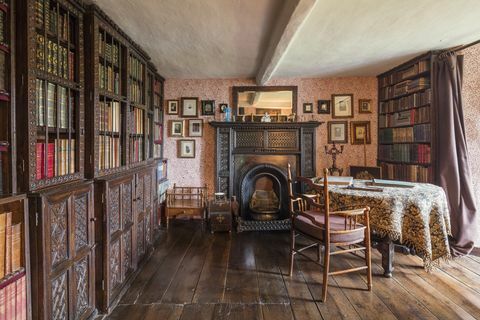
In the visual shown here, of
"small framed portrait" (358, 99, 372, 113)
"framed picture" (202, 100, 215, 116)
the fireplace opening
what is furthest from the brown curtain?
"framed picture" (202, 100, 215, 116)

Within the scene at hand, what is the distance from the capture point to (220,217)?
3584 millimetres

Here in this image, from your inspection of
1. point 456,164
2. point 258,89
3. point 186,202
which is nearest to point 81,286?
point 186,202

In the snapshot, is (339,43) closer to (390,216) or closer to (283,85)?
(283,85)

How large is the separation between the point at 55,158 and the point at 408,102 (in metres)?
3.91

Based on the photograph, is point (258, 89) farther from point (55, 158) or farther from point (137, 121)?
point (55, 158)

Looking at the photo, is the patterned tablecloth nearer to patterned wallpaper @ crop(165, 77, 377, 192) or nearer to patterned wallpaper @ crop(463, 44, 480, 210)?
patterned wallpaper @ crop(463, 44, 480, 210)

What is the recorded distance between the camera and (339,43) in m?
2.73

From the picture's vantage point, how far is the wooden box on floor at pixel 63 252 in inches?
52.3

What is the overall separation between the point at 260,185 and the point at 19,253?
3.18m

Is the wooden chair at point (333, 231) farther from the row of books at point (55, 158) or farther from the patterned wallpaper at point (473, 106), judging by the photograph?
the patterned wallpaper at point (473, 106)

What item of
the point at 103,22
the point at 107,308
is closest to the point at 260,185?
the point at 107,308

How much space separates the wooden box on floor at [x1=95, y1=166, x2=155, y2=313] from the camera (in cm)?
188

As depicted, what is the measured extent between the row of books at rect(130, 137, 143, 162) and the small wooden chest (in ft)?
4.12

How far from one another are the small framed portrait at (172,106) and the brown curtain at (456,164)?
11.8ft
